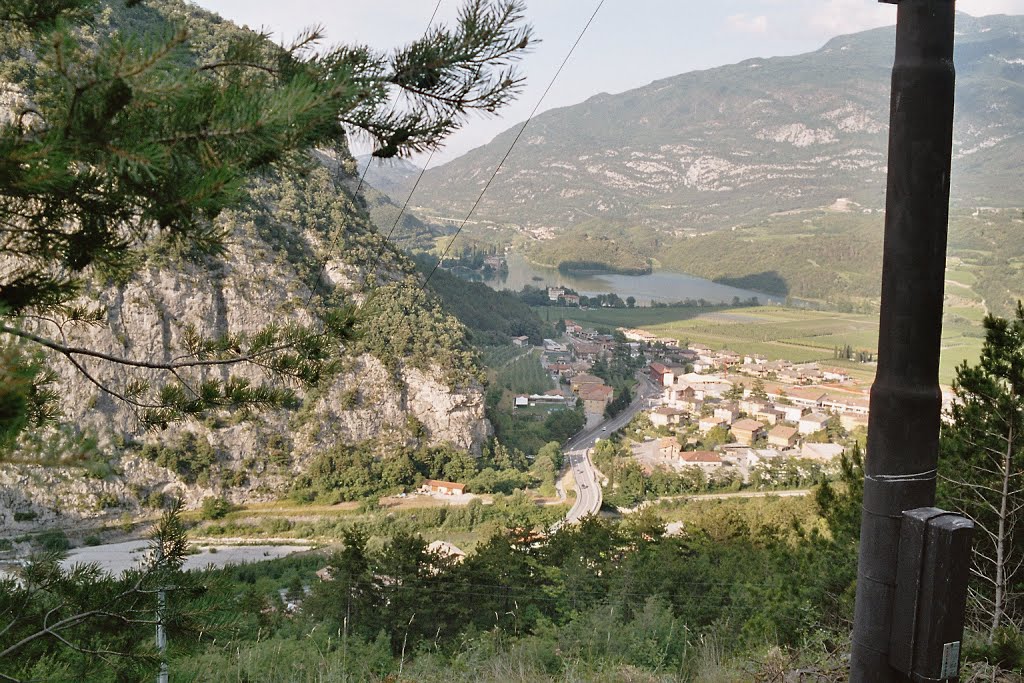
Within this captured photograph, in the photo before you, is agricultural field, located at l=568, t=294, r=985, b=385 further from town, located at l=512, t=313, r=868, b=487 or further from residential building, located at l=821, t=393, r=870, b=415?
residential building, located at l=821, t=393, r=870, b=415

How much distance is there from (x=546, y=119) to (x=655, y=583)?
64592 mm

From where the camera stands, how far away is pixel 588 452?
80.6 feet

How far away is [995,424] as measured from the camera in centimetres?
378

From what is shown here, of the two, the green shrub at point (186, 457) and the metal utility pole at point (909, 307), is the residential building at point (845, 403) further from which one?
the metal utility pole at point (909, 307)

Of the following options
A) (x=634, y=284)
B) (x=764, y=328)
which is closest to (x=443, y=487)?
(x=764, y=328)

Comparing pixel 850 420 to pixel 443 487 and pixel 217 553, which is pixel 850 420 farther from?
pixel 217 553

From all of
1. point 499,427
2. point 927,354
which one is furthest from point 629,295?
point 927,354

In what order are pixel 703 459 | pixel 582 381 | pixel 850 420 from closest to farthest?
1. pixel 703 459
2. pixel 850 420
3. pixel 582 381

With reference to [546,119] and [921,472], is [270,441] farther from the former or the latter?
[546,119]

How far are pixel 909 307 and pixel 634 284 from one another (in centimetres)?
4812

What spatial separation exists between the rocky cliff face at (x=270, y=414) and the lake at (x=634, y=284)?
20918mm

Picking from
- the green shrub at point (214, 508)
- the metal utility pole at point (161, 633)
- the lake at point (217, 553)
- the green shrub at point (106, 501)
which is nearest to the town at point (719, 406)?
the lake at point (217, 553)

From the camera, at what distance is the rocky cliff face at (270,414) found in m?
19.3

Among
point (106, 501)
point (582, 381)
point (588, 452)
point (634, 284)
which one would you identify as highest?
point (634, 284)
